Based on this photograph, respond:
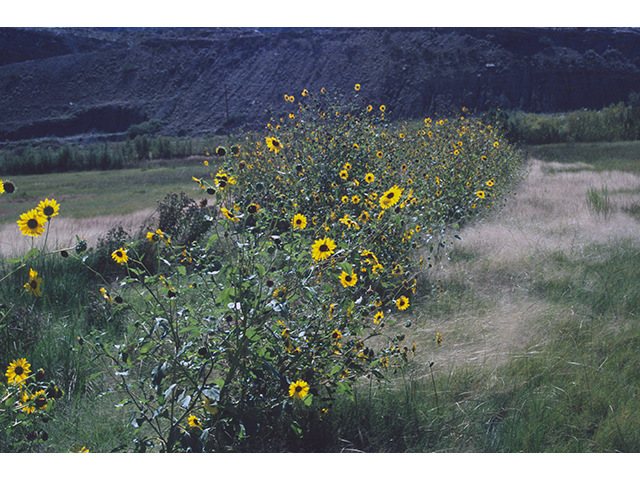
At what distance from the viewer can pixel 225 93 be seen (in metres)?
7.73

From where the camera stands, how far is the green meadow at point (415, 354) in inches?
61.1

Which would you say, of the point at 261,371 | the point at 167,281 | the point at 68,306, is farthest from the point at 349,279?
the point at 68,306

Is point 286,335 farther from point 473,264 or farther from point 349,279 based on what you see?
point 473,264

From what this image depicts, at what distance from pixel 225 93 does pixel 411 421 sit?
7.15 metres

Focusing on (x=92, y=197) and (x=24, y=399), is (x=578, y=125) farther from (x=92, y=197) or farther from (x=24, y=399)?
(x=24, y=399)

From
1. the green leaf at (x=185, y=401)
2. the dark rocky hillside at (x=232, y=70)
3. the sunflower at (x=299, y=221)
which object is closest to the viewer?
the green leaf at (x=185, y=401)

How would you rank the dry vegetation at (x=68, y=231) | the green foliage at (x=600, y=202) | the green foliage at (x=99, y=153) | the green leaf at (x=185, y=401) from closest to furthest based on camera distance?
the green leaf at (x=185, y=401) < the dry vegetation at (x=68, y=231) < the green foliage at (x=600, y=202) < the green foliage at (x=99, y=153)

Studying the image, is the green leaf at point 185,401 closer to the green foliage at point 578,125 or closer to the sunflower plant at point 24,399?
the sunflower plant at point 24,399

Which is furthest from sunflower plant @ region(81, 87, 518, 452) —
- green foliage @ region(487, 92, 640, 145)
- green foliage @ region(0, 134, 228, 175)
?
green foliage @ region(487, 92, 640, 145)

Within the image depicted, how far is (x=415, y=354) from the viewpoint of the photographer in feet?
7.01

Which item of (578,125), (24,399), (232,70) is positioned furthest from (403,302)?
(578,125)

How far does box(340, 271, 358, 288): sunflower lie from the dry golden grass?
1.01m

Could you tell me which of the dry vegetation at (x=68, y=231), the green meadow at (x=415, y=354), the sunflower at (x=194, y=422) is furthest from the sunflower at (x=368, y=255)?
the dry vegetation at (x=68, y=231)

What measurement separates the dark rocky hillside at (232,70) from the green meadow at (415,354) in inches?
63.5
